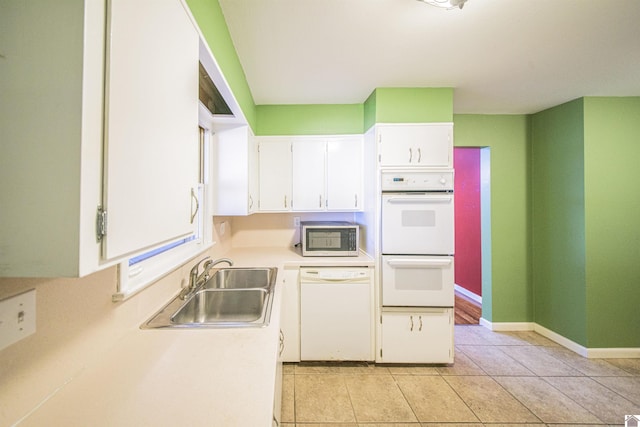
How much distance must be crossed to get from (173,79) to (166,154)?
23 cm

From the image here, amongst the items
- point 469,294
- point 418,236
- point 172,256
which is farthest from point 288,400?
point 469,294

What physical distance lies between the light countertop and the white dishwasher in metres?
1.18

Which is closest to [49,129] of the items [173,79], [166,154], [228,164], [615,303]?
[166,154]

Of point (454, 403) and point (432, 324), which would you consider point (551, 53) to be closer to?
point (432, 324)

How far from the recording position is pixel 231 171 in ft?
6.89

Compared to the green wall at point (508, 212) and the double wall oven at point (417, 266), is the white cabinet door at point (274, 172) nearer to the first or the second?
the double wall oven at point (417, 266)

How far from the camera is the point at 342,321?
2.19 meters

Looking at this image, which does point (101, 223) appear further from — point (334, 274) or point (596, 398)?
point (596, 398)

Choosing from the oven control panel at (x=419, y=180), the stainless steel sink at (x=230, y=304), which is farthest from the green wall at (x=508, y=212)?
the stainless steel sink at (x=230, y=304)

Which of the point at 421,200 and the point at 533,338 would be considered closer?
the point at 421,200

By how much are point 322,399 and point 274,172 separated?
1980mm

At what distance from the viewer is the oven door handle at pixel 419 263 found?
2107 mm

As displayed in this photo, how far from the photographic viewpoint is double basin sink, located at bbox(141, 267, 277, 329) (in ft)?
3.56

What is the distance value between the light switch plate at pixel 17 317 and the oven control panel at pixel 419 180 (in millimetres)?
2062
